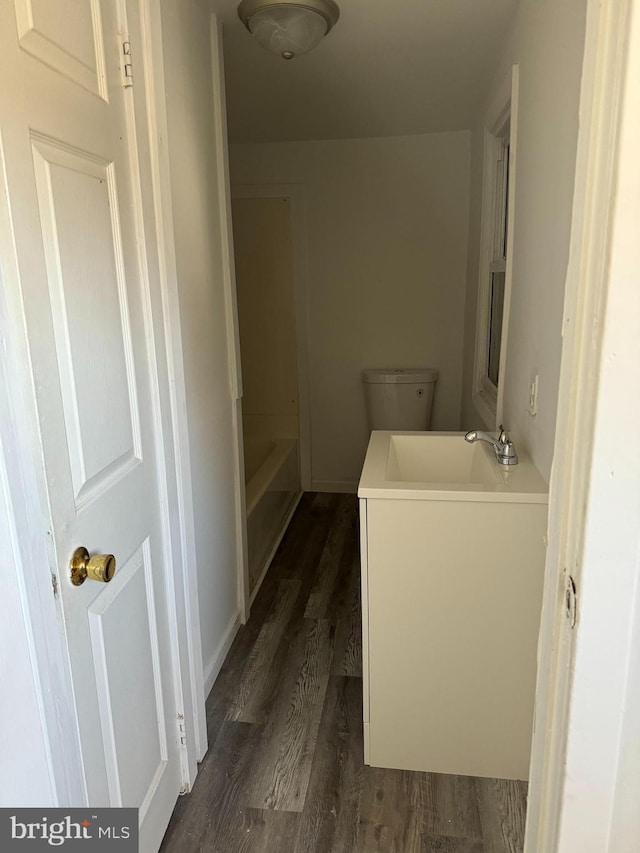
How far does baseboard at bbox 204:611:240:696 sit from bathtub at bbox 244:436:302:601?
0.29 metres

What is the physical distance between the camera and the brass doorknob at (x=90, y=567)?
39.6 inches

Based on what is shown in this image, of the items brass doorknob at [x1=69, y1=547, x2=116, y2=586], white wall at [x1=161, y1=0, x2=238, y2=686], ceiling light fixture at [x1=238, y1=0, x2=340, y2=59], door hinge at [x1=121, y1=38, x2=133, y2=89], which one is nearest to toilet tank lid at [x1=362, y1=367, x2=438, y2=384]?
white wall at [x1=161, y1=0, x2=238, y2=686]

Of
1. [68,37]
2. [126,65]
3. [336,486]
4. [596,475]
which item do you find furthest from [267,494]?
[596,475]

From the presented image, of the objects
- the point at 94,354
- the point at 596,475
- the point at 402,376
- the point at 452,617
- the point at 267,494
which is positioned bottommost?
the point at 267,494

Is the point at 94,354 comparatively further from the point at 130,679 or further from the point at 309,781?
the point at 309,781

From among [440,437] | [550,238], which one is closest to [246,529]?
[440,437]

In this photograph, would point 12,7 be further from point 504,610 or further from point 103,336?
point 504,610

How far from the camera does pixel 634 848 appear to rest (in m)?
0.78

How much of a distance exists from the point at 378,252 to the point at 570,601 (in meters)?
3.05

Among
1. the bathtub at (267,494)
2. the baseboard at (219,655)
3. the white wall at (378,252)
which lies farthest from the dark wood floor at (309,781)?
the white wall at (378,252)

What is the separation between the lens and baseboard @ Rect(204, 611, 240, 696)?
6.65 feet

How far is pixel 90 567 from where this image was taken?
104 cm

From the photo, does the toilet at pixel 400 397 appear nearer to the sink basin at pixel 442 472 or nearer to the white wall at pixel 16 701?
the sink basin at pixel 442 472

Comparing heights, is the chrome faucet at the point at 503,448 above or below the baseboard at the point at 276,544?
above
